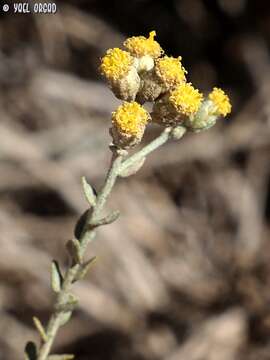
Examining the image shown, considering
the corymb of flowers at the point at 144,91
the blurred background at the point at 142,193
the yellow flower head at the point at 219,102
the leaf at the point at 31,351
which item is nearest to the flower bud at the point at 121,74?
the corymb of flowers at the point at 144,91

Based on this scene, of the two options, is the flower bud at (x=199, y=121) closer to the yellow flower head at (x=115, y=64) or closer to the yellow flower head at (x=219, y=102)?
the yellow flower head at (x=219, y=102)

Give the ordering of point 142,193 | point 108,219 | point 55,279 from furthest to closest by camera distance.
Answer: point 142,193, point 55,279, point 108,219

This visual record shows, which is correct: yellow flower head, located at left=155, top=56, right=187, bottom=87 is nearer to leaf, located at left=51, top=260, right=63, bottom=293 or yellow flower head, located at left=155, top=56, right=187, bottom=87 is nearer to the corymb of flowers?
the corymb of flowers

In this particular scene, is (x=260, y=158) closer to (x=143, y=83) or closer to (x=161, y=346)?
(x=161, y=346)

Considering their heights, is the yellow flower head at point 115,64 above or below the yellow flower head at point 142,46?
below

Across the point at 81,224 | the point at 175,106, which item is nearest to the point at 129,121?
the point at 175,106

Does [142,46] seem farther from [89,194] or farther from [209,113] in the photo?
[89,194]
